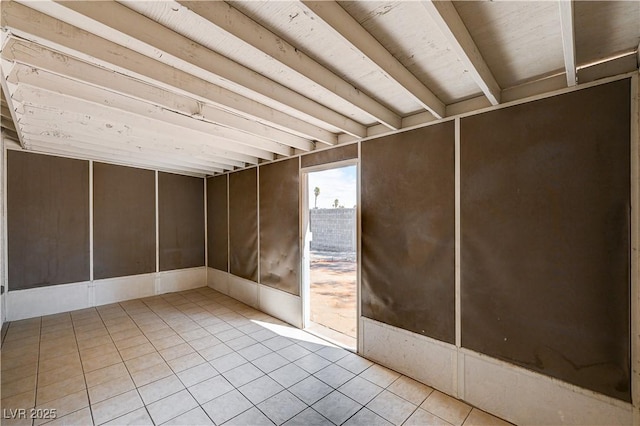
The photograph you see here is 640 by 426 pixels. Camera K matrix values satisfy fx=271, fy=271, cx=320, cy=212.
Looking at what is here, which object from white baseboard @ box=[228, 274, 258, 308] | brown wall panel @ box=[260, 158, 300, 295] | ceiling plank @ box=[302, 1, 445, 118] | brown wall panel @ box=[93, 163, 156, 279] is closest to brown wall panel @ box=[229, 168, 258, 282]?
white baseboard @ box=[228, 274, 258, 308]

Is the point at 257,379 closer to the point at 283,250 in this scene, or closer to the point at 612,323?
the point at 283,250

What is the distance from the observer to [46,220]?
13.4 feet

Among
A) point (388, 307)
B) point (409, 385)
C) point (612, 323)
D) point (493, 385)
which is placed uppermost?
point (612, 323)

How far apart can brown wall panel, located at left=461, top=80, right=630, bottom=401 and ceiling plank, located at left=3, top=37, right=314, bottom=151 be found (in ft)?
6.88

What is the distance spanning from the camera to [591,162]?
1729mm

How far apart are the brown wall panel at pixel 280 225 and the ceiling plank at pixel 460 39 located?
2.45 metres

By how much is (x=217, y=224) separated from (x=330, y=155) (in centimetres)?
320

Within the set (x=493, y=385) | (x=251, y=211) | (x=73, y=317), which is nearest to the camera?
(x=493, y=385)

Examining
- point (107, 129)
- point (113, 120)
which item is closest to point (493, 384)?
point (113, 120)

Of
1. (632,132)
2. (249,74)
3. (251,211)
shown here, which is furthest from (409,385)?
(251,211)

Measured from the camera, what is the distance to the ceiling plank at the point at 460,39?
3.88 feet

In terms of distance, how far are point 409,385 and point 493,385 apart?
67 cm

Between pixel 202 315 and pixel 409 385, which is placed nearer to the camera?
pixel 409 385

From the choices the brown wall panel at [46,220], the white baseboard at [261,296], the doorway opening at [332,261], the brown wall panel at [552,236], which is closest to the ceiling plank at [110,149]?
the brown wall panel at [46,220]
